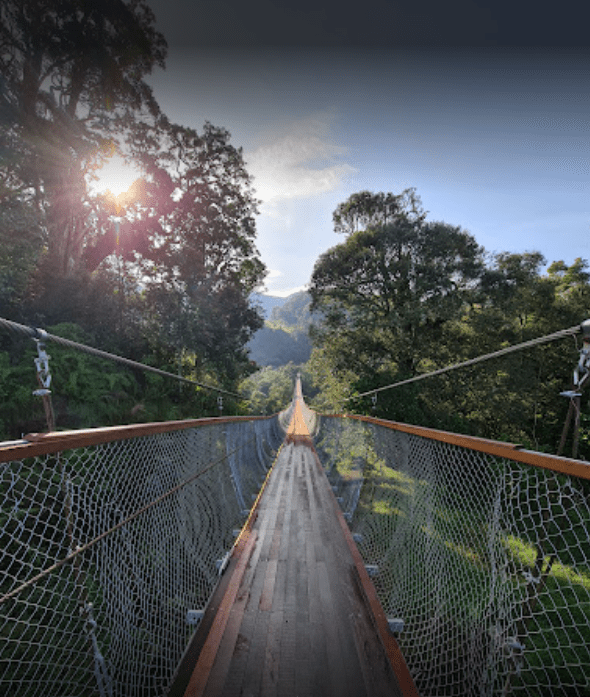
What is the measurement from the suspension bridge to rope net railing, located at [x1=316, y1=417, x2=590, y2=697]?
0.01 m

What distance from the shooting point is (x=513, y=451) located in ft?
3.47

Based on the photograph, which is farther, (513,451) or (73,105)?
(73,105)

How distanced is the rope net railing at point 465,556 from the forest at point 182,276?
5.20m

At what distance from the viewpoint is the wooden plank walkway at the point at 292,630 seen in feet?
4.72

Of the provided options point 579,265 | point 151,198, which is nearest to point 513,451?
point 151,198

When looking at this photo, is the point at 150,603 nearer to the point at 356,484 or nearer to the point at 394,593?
the point at 394,593

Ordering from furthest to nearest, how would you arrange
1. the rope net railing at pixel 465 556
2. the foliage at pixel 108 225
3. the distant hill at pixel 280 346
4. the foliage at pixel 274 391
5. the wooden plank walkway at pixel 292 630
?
the distant hill at pixel 280 346, the foliage at pixel 274 391, the foliage at pixel 108 225, the wooden plank walkway at pixel 292 630, the rope net railing at pixel 465 556

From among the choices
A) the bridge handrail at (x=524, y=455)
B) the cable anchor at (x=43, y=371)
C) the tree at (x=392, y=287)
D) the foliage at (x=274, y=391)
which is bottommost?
the foliage at (x=274, y=391)

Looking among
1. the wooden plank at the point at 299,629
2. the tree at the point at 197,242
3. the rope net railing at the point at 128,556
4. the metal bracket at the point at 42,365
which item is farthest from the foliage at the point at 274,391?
the metal bracket at the point at 42,365

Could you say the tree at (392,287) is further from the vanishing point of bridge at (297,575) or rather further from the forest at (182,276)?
the vanishing point of bridge at (297,575)

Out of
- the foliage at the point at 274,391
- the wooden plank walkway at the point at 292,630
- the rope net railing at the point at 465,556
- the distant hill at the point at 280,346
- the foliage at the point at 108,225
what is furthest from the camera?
the distant hill at the point at 280,346

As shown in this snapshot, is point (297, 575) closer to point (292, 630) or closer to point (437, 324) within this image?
point (292, 630)

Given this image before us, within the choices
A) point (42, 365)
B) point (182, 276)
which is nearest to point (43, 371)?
point (42, 365)

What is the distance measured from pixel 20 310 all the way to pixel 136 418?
3.59m
